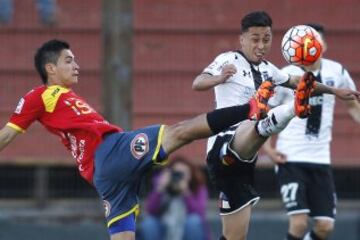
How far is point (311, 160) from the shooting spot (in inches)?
487

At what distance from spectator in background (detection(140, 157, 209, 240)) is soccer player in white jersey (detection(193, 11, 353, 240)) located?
3364mm

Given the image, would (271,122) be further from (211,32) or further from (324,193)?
(211,32)

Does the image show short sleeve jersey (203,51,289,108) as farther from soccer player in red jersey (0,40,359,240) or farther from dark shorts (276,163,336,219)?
dark shorts (276,163,336,219)

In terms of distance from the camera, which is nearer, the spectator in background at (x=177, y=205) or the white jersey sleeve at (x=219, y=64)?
the white jersey sleeve at (x=219, y=64)

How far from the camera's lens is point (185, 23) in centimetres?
1577

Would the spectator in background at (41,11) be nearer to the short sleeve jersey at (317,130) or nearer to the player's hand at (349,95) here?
the short sleeve jersey at (317,130)

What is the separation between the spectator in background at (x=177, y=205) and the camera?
47.0 ft

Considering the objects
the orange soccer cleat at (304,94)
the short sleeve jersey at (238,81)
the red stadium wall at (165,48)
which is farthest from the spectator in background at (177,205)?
the orange soccer cleat at (304,94)

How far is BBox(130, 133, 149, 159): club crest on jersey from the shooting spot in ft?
34.5

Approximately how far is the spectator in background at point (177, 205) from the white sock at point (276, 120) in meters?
4.24

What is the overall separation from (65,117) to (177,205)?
4057mm

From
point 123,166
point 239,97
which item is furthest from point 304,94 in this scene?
point 123,166

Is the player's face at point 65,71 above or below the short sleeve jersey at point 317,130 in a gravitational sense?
above

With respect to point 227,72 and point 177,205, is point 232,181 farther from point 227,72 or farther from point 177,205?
point 177,205
